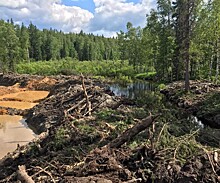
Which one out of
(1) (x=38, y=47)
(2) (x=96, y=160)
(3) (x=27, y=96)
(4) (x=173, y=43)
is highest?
(1) (x=38, y=47)

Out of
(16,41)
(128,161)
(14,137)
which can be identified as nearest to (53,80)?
(16,41)

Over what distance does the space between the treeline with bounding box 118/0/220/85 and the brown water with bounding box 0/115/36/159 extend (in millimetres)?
15654

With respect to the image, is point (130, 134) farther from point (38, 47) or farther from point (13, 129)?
point (38, 47)

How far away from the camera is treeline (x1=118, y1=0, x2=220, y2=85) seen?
1104 inches

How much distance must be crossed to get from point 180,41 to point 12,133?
2834 centimetres

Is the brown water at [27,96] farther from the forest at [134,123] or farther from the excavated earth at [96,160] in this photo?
the excavated earth at [96,160]

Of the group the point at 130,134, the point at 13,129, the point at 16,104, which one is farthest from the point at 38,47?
the point at 130,134

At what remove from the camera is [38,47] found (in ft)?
293

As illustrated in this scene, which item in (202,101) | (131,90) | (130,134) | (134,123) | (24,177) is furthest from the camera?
(131,90)

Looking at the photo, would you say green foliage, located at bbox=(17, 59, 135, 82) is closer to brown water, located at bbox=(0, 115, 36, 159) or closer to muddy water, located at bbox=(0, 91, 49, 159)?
muddy water, located at bbox=(0, 91, 49, 159)

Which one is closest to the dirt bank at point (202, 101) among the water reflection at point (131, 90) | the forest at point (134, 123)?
the forest at point (134, 123)

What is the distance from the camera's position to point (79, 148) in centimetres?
1149

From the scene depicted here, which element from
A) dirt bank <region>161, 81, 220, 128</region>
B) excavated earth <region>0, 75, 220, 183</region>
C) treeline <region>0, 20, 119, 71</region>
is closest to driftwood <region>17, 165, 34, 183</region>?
excavated earth <region>0, 75, 220, 183</region>

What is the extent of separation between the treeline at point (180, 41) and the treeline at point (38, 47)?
23831 mm
